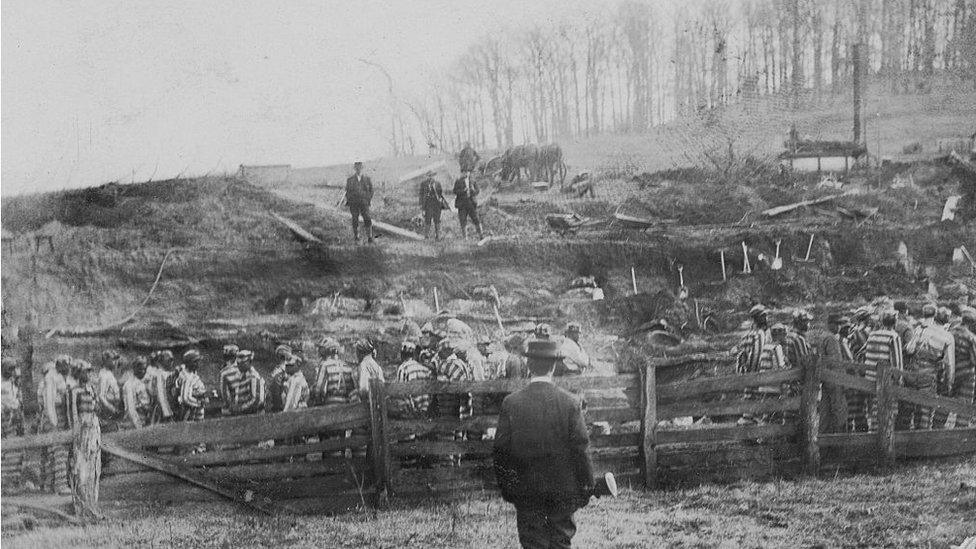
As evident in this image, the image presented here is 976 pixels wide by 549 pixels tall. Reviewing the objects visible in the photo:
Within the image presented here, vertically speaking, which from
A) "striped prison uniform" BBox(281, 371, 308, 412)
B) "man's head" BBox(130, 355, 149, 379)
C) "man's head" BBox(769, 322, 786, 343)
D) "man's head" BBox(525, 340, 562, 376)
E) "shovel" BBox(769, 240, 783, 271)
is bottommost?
"striped prison uniform" BBox(281, 371, 308, 412)

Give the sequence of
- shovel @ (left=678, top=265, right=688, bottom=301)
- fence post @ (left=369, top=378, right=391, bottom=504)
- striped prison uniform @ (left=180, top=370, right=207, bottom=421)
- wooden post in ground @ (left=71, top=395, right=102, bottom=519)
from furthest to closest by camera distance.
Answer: shovel @ (left=678, top=265, right=688, bottom=301) < striped prison uniform @ (left=180, top=370, right=207, bottom=421) < fence post @ (left=369, top=378, right=391, bottom=504) < wooden post in ground @ (left=71, top=395, right=102, bottom=519)

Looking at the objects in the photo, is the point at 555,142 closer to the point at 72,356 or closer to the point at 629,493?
the point at 629,493

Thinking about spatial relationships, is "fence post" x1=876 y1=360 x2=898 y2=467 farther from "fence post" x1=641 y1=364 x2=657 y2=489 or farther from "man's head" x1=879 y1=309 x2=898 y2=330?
"fence post" x1=641 y1=364 x2=657 y2=489

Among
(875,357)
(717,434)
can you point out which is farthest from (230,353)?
(875,357)

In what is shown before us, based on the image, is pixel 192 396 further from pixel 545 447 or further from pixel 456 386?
pixel 545 447

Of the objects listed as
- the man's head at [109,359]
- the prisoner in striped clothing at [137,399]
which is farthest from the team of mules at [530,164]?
the man's head at [109,359]

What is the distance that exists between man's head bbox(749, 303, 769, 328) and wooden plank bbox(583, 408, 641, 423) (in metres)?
1.48

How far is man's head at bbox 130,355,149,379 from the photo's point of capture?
5.87 meters

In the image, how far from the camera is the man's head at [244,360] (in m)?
5.96

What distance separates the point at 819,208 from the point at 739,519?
296 centimetres

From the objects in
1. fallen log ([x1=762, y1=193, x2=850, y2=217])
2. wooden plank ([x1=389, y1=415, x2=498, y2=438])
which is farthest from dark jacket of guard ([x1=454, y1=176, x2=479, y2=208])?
fallen log ([x1=762, y1=193, x2=850, y2=217])

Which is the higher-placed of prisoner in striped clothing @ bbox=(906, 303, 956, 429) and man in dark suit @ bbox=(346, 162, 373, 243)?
man in dark suit @ bbox=(346, 162, 373, 243)

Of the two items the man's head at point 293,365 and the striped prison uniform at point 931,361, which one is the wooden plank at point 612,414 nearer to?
the man's head at point 293,365

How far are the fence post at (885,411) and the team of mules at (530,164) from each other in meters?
3.27
